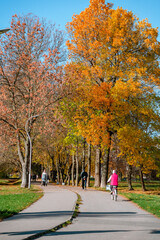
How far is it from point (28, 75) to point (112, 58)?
758 cm

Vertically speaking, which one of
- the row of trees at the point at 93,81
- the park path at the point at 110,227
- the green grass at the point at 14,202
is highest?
the row of trees at the point at 93,81

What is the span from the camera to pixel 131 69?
27234 millimetres

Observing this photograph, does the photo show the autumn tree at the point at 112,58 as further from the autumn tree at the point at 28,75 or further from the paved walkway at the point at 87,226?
the paved walkway at the point at 87,226

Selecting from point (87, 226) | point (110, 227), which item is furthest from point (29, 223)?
point (110, 227)

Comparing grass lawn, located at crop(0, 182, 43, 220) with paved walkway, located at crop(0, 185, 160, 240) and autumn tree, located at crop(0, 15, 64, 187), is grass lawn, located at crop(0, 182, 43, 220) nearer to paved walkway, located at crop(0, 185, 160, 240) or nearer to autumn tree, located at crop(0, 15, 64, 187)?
paved walkway, located at crop(0, 185, 160, 240)

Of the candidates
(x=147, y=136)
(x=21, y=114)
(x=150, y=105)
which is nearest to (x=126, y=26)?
(x=150, y=105)

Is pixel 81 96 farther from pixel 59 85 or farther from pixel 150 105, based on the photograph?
pixel 150 105

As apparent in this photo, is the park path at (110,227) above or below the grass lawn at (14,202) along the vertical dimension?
below

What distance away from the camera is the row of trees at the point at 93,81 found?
2697 cm

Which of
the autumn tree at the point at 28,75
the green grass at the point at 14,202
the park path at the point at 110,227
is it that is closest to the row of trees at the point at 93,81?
the autumn tree at the point at 28,75

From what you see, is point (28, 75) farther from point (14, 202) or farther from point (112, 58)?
point (14, 202)

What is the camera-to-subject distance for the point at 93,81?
98.6 feet

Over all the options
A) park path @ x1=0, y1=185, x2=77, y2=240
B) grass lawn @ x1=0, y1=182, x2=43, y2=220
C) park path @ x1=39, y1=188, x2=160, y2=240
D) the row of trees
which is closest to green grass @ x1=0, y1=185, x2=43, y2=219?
grass lawn @ x1=0, y1=182, x2=43, y2=220

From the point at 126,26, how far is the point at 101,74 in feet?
14.8
